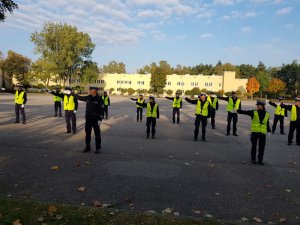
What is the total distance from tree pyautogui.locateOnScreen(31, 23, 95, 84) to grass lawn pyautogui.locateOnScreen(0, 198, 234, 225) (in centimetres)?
6782

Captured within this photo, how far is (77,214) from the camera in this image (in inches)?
184

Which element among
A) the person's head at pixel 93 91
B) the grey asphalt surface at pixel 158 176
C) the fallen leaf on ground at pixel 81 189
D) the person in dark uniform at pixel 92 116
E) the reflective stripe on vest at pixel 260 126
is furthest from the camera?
the person's head at pixel 93 91

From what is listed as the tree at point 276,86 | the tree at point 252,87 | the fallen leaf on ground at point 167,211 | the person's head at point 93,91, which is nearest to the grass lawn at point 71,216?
the fallen leaf on ground at point 167,211

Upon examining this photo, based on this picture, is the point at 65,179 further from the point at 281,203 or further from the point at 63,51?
the point at 63,51

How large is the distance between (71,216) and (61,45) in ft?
233

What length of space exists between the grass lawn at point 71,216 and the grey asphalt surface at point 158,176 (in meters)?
0.52

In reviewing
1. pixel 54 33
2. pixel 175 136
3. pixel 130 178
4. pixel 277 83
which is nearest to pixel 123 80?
pixel 54 33

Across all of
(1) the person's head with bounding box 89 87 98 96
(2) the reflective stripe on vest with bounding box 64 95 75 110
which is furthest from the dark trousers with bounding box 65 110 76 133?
(1) the person's head with bounding box 89 87 98 96

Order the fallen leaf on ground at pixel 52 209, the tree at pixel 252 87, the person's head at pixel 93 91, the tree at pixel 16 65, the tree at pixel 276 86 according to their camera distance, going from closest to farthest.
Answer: the fallen leaf on ground at pixel 52 209, the person's head at pixel 93 91, the tree at pixel 16 65, the tree at pixel 276 86, the tree at pixel 252 87

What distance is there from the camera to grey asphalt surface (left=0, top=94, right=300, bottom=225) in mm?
5562

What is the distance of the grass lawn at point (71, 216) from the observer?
4.42 meters

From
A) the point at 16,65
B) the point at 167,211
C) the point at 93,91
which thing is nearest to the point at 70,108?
the point at 93,91

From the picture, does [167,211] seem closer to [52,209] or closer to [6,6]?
[52,209]

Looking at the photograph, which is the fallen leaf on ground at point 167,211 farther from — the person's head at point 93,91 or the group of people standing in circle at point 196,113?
the person's head at point 93,91
